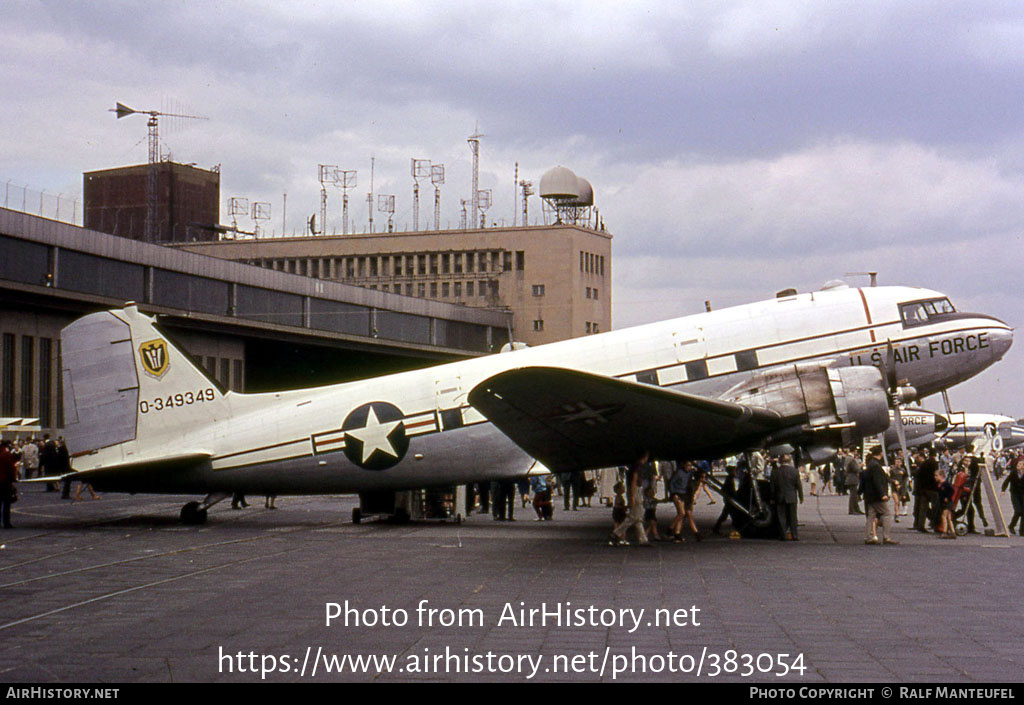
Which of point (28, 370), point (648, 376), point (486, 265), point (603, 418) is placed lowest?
point (603, 418)

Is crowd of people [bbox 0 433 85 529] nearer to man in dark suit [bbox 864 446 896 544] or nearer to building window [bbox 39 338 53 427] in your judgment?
building window [bbox 39 338 53 427]

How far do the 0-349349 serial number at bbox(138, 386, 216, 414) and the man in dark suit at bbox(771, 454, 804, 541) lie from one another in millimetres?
10992

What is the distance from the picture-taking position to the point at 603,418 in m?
15.0

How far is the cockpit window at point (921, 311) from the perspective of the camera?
18.7 metres

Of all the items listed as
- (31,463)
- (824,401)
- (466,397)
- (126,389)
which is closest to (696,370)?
(824,401)

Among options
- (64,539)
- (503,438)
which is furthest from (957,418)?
(64,539)

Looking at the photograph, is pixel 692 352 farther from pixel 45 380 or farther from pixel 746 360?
pixel 45 380

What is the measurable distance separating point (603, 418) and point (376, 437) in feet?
18.2

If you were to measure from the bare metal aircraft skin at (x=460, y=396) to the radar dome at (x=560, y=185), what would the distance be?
203 feet

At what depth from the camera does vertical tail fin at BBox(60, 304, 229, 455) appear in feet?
64.4

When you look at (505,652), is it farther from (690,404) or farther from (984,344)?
(984,344)

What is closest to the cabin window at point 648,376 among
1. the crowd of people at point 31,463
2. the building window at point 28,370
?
the crowd of people at point 31,463

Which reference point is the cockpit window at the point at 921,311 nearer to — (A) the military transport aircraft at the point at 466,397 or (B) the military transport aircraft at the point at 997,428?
(A) the military transport aircraft at the point at 466,397
